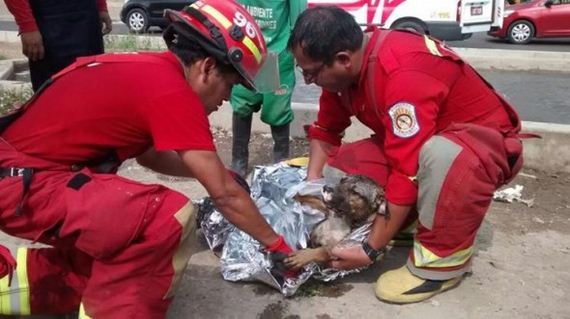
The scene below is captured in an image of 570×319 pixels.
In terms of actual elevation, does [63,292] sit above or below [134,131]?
below

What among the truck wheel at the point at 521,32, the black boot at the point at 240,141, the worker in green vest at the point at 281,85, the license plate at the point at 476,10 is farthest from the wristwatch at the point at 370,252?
the truck wheel at the point at 521,32

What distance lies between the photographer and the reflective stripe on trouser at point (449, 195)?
2.38 m

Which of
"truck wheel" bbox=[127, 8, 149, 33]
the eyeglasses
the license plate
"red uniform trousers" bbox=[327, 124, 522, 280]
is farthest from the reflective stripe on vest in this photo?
"truck wheel" bbox=[127, 8, 149, 33]

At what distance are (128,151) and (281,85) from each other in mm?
1686

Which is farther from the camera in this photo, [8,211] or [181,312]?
[181,312]

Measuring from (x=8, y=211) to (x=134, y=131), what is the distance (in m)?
0.49

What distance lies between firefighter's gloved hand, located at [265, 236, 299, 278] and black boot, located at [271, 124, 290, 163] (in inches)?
61.2

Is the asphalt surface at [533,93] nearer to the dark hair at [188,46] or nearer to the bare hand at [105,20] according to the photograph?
the bare hand at [105,20]

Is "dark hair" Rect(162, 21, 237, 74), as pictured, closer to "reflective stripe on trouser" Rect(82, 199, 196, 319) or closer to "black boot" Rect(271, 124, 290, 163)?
"reflective stripe on trouser" Rect(82, 199, 196, 319)

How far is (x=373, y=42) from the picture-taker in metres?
2.57

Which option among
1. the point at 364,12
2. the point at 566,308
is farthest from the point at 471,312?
the point at 364,12

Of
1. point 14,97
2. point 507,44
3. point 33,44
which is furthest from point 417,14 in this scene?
point 33,44

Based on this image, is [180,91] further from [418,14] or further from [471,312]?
[418,14]

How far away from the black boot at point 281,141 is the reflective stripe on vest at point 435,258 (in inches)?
63.9
